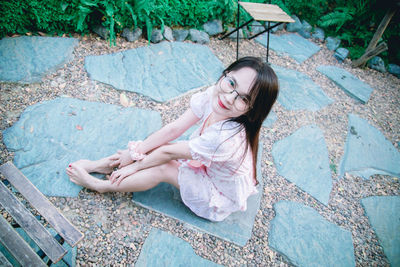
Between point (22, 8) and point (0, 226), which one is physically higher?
point (22, 8)

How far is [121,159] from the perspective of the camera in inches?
86.0

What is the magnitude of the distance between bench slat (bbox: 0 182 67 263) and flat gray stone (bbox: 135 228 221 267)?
62cm

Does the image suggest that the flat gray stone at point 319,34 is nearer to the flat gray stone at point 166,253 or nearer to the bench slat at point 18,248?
the flat gray stone at point 166,253

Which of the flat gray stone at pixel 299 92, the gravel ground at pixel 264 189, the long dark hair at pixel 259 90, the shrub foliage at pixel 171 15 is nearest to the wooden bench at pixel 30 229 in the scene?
the gravel ground at pixel 264 189

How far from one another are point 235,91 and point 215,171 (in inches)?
26.6

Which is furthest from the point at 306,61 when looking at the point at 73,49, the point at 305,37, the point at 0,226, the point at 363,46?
the point at 0,226

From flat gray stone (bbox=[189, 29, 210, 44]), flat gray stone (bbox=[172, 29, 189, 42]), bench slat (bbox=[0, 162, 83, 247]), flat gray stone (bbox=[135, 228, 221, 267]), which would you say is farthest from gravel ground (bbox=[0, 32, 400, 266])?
flat gray stone (bbox=[172, 29, 189, 42])

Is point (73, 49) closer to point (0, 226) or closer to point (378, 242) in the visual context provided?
point (0, 226)

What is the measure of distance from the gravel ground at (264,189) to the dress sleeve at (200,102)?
0.95 meters

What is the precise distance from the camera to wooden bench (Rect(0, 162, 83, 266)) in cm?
139

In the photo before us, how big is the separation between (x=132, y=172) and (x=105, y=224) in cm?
48

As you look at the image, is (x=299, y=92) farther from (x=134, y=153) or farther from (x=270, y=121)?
(x=134, y=153)

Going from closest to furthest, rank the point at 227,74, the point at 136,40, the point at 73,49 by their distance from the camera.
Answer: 1. the point at 227,74
2. the point at 73,49
3. the point at 136,40

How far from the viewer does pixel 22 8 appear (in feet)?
10.2
